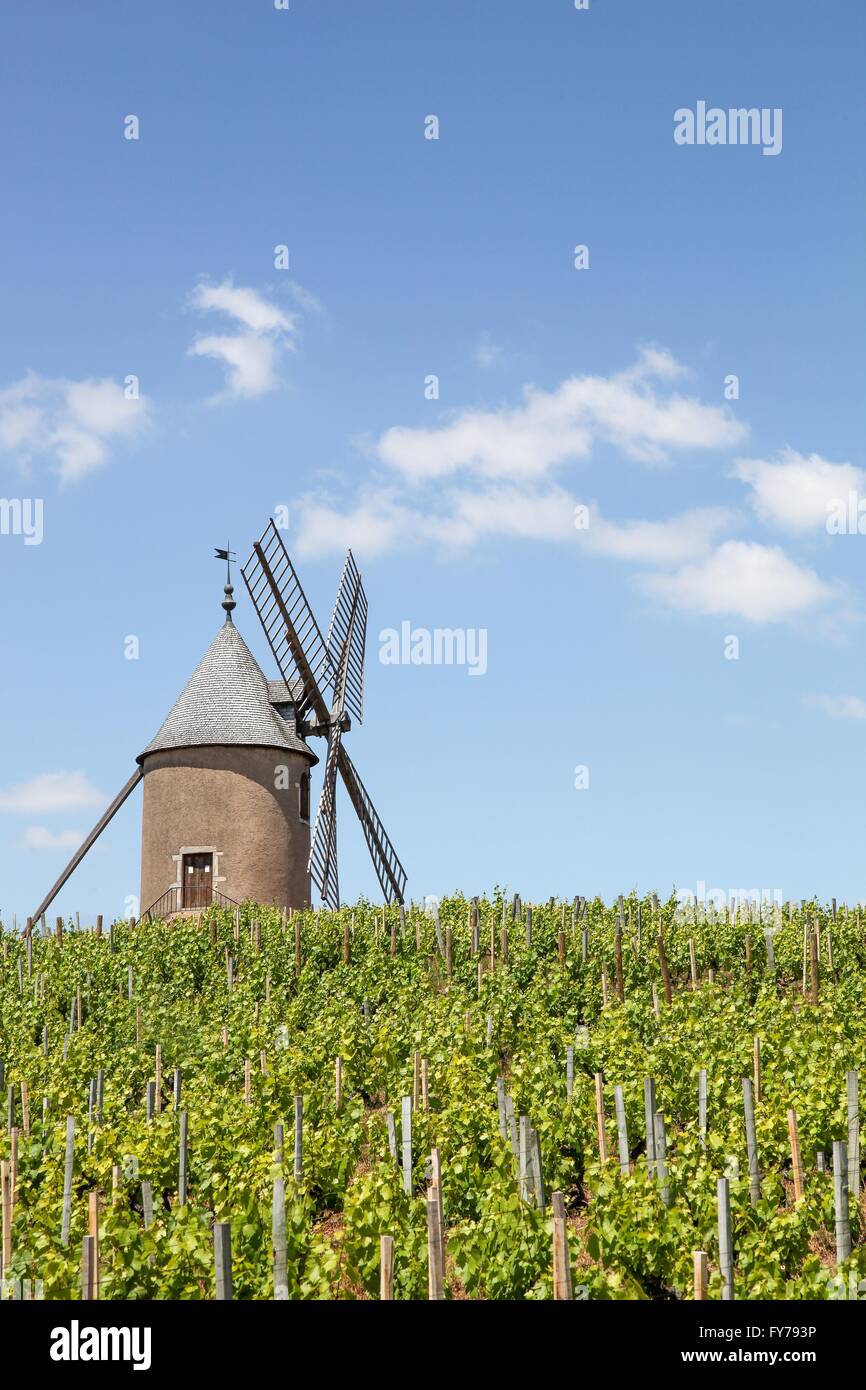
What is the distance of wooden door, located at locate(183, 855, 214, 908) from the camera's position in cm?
2733

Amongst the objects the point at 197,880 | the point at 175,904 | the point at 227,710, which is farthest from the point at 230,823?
the point at 227,710

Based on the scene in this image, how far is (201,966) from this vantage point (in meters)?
23.9

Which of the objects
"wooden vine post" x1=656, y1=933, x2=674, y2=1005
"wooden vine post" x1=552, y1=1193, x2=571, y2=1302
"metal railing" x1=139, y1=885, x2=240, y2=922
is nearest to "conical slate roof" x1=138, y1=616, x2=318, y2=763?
"metal railing" x1=139, y1=885, x2=240, y2=922

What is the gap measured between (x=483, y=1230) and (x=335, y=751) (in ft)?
69.7

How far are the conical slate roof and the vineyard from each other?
4403mm

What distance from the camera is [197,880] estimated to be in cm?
2750

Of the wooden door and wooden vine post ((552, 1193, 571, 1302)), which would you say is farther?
the wooden door

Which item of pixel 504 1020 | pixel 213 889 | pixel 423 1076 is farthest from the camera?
pixel 213 889

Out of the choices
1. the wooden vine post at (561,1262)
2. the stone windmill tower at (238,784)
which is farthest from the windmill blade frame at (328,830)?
the wooden vine post at (561,1262)

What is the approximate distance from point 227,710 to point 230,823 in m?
2.70

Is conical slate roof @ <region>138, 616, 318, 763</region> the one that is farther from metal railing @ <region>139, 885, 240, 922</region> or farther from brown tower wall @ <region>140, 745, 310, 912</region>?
metal railing @ <region>139, 885, 240, 922</region>

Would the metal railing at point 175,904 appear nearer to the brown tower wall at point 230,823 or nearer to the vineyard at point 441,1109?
the brown tower wall at point 230,823
